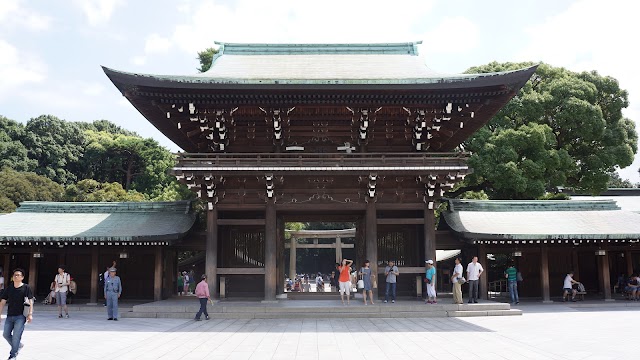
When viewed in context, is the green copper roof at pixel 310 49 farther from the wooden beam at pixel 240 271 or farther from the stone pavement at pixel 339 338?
the stone pavement at pixel 339 338

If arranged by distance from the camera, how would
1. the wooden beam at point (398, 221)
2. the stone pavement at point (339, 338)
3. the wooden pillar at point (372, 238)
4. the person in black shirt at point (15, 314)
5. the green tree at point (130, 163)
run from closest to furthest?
the person in black shirt at point (15, 314)
the stone pavement at point (339, 338)
the wooden pillar at point (372, 238)
the wooden beam at point (398, 221)
the green tree at point (130, 163)

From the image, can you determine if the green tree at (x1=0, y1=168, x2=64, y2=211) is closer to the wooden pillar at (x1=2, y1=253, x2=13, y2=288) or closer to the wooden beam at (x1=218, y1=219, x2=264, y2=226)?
the wooden pillar at (x1=2, y1=253, x2=13, y2=288)

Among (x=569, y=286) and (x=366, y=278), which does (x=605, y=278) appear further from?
(x=366, y=278)

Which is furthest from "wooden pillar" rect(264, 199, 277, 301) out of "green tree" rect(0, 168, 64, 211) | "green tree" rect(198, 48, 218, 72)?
"green tree" rect(0, 168, 64, 211)

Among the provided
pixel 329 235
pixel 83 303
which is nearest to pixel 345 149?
pixel 83 303

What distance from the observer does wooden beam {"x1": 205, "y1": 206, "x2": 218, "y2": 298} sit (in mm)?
20234

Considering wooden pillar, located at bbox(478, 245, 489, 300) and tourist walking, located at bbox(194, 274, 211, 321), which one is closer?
tourist walking, located at bbox(194, 274, 211, 321)

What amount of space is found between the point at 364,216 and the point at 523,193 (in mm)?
15851

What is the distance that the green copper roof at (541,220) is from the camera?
2164 centimetres

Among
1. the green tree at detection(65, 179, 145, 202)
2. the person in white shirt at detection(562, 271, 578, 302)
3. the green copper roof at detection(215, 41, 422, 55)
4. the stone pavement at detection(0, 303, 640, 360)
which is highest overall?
the green copper roof at detection(215, 41, 422, 55)

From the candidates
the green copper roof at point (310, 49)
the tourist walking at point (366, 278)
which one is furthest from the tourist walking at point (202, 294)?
the green copper roof at point (310, 49)

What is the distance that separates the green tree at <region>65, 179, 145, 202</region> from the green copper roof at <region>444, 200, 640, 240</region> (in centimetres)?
3632

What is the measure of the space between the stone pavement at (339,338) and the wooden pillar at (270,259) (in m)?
2.92

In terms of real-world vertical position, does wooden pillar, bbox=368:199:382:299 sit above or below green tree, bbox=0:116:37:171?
below
